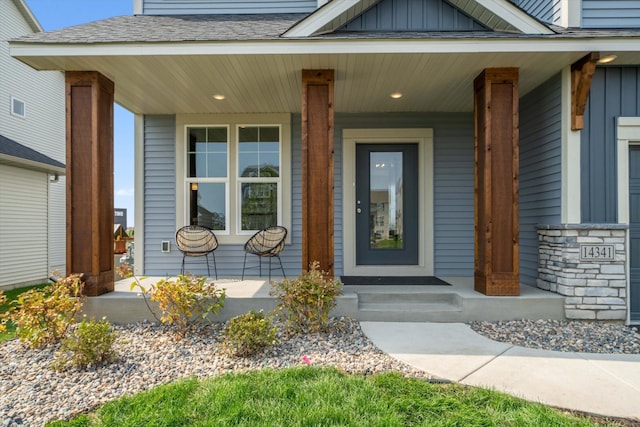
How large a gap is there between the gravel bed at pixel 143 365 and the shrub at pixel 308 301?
12 cm

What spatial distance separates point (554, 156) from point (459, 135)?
4.85ft

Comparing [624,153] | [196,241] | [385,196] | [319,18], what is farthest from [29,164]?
[624,153]

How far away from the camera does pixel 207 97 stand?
464cm

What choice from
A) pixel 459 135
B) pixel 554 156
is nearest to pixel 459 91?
pixel 459 135

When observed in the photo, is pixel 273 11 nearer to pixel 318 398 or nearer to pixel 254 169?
pixel 254 169

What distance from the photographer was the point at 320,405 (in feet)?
6.61

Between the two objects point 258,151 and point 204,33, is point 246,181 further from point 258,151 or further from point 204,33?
point 204,33

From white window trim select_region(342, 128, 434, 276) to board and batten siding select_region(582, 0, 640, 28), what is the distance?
6.90ft

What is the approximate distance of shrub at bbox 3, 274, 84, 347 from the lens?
A: 3.02 metres

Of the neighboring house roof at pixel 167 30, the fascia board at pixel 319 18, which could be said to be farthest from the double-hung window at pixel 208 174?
the fascia board at pixel 319 18

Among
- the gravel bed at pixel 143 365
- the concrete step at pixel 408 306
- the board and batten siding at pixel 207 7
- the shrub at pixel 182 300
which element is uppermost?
the board and batten siding at pixel 207 7

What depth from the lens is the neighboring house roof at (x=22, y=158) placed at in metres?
6.54

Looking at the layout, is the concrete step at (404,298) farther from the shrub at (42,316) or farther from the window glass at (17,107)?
the window glass at (17,107)

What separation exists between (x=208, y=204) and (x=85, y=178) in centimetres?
183
